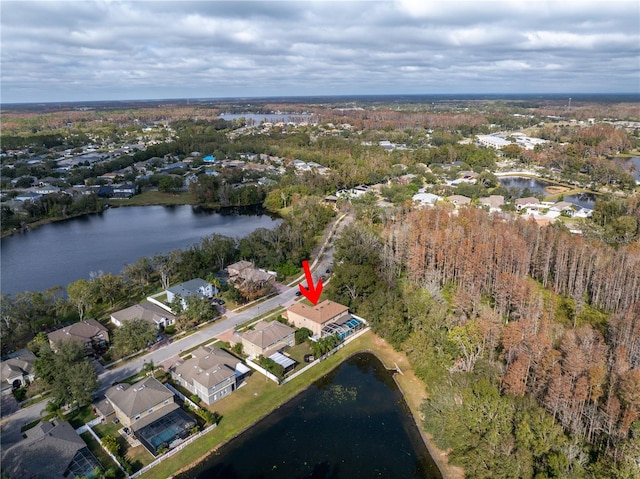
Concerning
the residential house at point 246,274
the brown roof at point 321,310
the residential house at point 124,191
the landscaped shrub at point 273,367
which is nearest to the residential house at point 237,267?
the residential house at point 246,274

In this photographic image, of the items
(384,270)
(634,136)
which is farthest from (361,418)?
(634,136)

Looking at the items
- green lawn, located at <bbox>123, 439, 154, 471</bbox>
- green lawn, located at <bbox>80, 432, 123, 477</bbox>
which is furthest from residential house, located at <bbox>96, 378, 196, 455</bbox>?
green lawn, located at <bbox>80, 432, 123, 477</bbox>

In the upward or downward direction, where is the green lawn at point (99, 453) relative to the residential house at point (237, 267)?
downward

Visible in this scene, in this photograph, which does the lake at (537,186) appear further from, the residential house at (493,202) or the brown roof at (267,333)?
the brown roof at (267,333)

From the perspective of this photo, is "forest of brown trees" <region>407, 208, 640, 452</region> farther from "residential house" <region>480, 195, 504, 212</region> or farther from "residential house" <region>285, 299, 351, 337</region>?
"residential house" <region>480, 195, 504, 212</region>

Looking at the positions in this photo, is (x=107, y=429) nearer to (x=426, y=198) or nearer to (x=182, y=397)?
(x=182, y=397)

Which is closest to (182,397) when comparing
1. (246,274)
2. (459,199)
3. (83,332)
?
(83,332)
